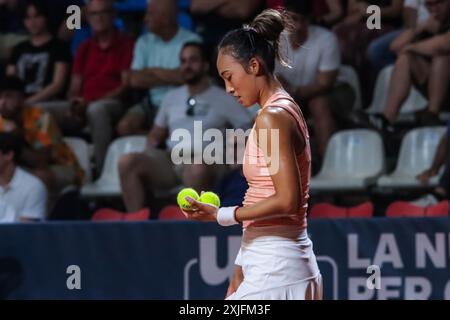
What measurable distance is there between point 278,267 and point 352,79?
14.3ft

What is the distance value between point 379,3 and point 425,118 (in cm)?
107

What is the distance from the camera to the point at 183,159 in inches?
272

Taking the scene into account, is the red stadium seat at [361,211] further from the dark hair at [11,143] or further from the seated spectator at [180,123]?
the dark hair at [11,143]

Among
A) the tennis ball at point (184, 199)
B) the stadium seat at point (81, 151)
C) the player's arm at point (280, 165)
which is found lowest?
the stadium seat at point (81, 151)

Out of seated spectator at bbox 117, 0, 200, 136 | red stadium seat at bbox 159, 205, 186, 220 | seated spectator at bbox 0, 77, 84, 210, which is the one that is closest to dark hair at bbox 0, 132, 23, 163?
seated spectator at bbox 0, 77, 84, 210

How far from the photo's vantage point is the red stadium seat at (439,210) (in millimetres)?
6191

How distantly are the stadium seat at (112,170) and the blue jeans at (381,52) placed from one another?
6.27 ft

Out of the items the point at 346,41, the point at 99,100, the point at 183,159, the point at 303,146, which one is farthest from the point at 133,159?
the point at 303,146

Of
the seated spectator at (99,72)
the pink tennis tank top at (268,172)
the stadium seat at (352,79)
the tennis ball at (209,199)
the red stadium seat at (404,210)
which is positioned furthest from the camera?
the seated spectator at (99,72)

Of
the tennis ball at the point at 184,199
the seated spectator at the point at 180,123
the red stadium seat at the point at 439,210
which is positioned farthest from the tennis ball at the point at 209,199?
the seated spectator at the point at 180,123

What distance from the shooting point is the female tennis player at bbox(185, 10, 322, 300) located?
3439 millimetres

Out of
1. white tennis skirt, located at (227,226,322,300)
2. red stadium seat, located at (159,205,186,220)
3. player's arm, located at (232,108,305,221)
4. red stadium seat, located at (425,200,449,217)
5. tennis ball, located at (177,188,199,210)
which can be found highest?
player's arm, located at (232,108,305,221)

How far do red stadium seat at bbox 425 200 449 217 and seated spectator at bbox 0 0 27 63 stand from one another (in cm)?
392

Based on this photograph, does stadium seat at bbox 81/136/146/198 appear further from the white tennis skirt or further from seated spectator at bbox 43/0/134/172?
the white tennis skirt
